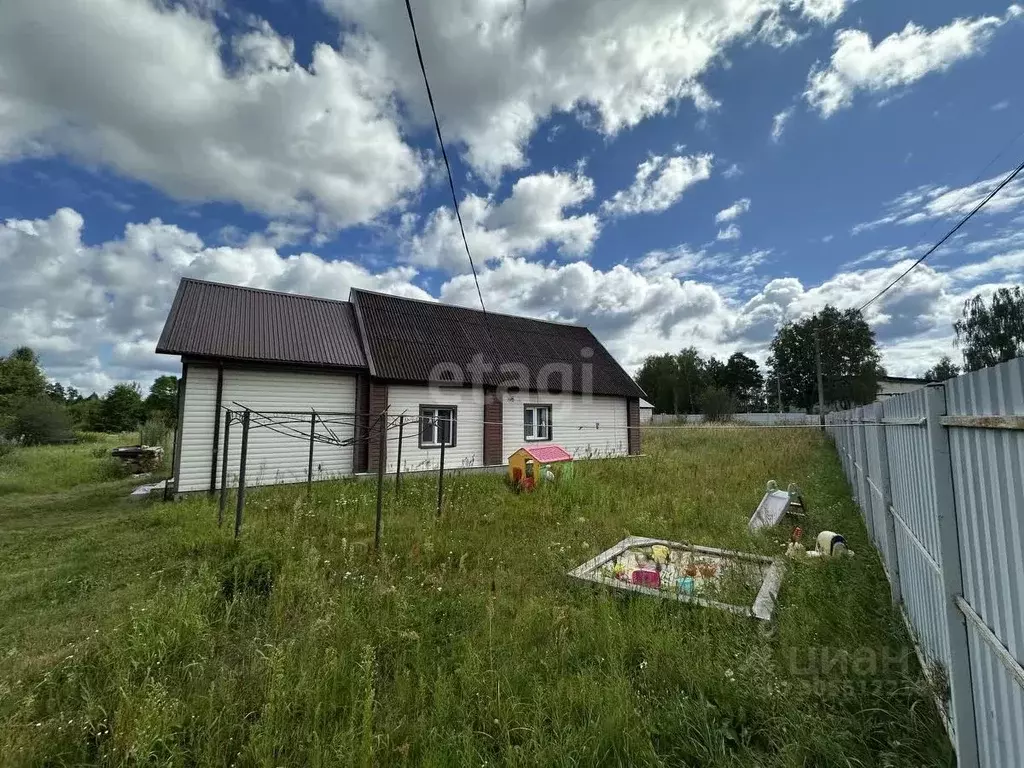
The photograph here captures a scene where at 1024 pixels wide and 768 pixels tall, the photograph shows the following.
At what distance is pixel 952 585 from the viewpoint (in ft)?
5.91

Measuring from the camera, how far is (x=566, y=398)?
15.3 m

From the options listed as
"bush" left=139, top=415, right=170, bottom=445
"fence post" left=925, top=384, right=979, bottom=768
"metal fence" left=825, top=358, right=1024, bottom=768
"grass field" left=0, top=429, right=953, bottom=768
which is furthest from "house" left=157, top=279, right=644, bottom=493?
"bush" left=139, top=415, right=170, bottom=445

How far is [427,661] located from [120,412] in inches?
1856

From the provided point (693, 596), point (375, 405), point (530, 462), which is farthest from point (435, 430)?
point (693, 596)

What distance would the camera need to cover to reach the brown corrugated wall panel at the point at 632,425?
667 inches

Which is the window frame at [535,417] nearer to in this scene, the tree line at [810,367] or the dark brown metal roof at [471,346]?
the dark brown metal roof at [471,346]

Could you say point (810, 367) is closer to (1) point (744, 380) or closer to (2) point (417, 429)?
(1) point (744, 380)

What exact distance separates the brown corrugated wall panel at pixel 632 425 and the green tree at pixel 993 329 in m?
27.5

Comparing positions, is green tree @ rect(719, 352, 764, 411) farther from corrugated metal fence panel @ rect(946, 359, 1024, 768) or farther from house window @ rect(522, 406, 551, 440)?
corrugated metal fence panel @ rect(946, 359, 1024, 768)

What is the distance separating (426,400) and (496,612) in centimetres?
891

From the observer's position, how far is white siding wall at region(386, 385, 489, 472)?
38.0 feet

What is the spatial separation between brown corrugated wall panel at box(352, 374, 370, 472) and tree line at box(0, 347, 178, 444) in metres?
6.61

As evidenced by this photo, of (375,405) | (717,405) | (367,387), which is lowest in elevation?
(375,405)

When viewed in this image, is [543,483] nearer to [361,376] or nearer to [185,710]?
[361,376]
